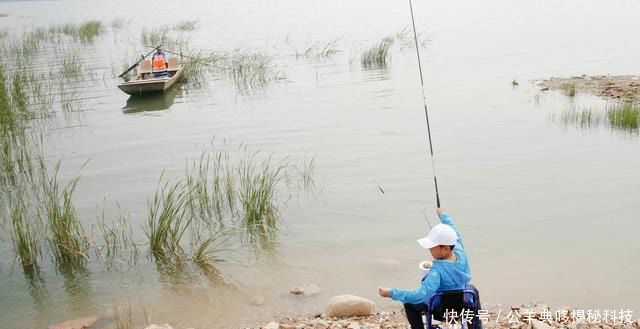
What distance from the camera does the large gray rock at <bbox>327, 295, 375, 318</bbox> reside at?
620cm

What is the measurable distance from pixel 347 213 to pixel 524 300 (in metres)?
3.50

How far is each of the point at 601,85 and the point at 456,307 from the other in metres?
14.9

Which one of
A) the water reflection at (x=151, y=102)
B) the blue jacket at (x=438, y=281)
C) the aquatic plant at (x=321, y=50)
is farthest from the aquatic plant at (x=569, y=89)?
the blue jacket at (x=438, y=281)

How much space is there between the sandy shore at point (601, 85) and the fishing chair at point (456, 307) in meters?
12.7

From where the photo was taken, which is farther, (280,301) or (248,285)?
(248,285)

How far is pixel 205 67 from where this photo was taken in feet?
79.8

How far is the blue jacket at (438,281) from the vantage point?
3.96 metres

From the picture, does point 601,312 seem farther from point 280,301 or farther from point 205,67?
point 205,67

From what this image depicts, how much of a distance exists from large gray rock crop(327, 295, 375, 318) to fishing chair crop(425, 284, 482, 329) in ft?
6.70

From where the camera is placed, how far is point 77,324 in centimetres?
659

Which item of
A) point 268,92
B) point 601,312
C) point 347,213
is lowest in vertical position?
point 601,312

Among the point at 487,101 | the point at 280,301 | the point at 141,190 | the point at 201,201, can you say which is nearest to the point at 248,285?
the point at 280,301

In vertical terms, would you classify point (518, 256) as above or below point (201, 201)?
below

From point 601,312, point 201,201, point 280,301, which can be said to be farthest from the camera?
point 201,201
